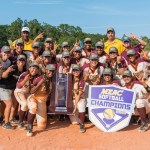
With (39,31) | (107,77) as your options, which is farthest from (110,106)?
(39,31)

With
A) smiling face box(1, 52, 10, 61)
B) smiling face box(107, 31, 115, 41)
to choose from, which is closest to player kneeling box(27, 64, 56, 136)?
smiling face box(1, 52, 10, 61)

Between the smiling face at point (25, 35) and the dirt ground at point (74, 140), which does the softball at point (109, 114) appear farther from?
the smiling face at point (25, 35)

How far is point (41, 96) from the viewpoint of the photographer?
8758 mm

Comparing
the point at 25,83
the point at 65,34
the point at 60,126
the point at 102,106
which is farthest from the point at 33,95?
A: the point at 65,34

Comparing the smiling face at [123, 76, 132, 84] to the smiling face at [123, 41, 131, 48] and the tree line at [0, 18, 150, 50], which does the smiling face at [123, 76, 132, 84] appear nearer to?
the smiling face at [123, 41, 131, 48]

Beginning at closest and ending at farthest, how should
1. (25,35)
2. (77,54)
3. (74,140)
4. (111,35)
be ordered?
1. (74,140)
2. (77,54)
3. (25,35)
4. (111,35)

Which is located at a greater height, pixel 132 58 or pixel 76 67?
pixel 132 58

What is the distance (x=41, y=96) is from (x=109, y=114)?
73.1 inches

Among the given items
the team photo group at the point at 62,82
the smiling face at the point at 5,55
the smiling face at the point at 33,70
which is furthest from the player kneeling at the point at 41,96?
the smiling face at the point at 5,55

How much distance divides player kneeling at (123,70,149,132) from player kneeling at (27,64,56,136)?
6.37ft

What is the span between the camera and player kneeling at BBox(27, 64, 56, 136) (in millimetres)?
8391

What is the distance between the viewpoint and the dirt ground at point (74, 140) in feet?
25.2

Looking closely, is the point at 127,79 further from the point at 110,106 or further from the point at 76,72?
the point at 76,72

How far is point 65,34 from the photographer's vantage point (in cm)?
7512
